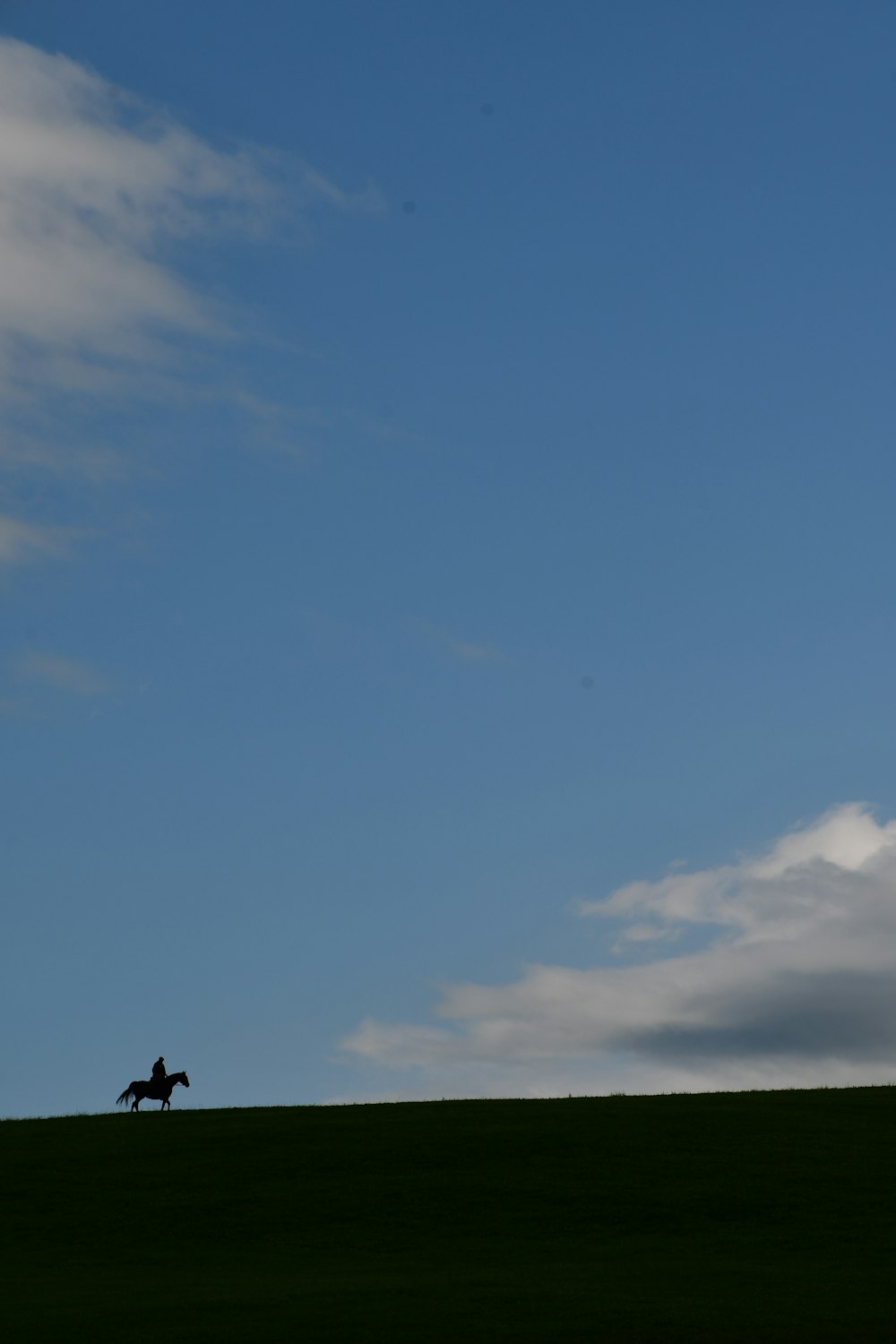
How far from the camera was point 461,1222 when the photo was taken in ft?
111

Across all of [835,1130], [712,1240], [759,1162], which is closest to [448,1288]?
[712,1240]

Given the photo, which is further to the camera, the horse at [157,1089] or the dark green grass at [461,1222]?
the horse at [157,1089]

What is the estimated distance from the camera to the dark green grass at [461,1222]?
25125mm

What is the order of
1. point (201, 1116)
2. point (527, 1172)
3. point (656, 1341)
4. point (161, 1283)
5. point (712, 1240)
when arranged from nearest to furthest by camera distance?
1. point (656, 1341)
2. point (161, 1283)
3. point (712, 1240)
4. point (527, 1172)
5. point (201, 1116)

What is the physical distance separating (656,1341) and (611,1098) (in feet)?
80.8

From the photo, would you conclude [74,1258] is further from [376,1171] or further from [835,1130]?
[835,1130]

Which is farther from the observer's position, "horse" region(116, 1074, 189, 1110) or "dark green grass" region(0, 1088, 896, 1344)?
"horse" region(116, 1074, 189, 1110)

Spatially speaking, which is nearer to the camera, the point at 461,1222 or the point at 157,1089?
the point at 461,1222

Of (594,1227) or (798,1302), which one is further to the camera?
(594,1227)

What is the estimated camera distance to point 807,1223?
109 ft

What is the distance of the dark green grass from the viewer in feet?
82.4

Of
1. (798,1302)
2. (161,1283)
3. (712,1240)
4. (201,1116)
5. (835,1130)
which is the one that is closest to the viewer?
(798,1302)

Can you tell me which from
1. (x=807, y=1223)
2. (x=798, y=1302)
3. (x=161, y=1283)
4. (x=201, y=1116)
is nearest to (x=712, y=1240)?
(x=807, y=1223)

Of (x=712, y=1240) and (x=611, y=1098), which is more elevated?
(x=611, y=1098)
